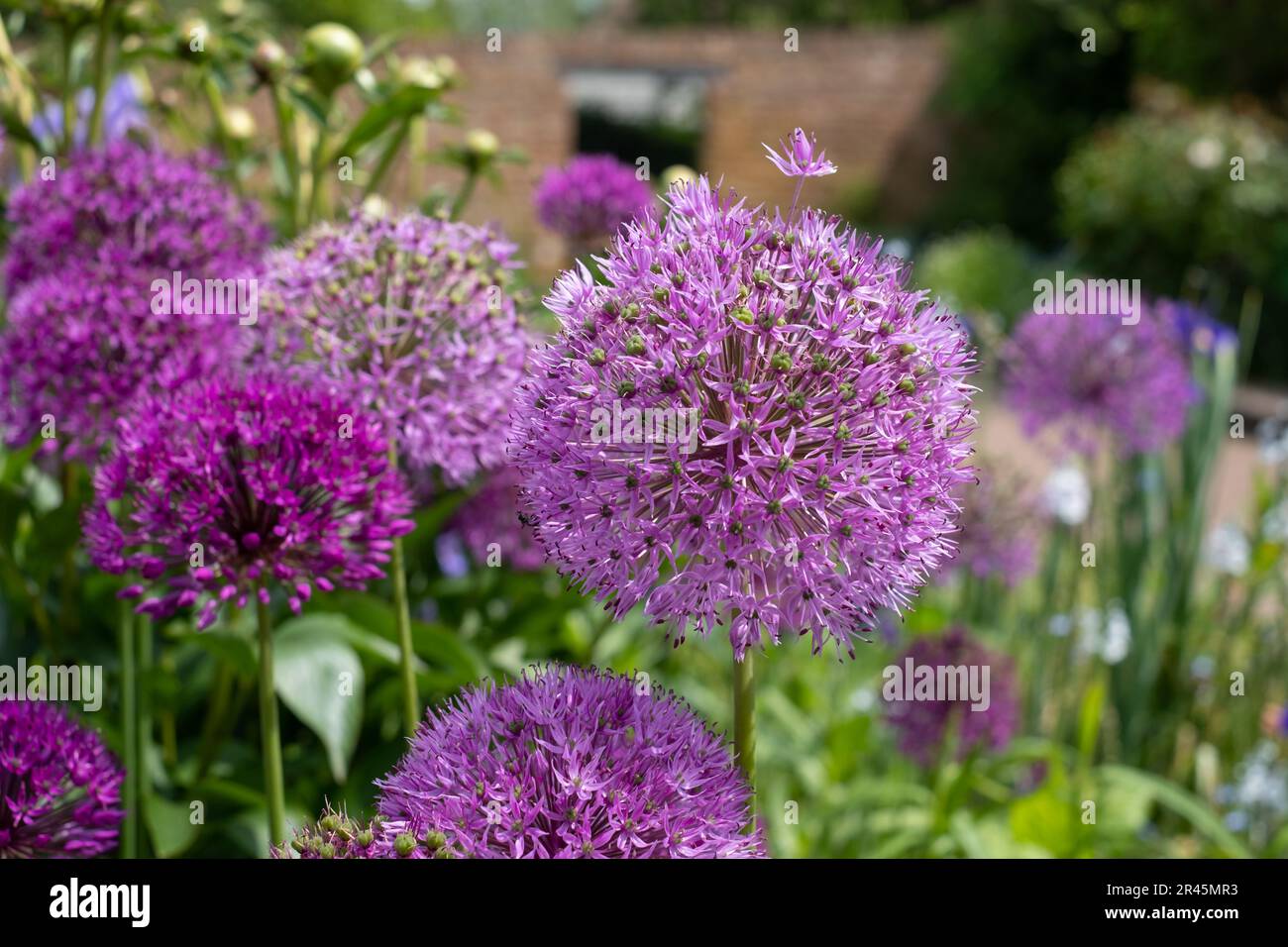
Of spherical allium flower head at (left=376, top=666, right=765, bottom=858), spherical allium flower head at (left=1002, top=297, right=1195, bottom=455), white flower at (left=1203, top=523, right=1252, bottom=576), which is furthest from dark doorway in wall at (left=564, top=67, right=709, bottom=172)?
spherical allium flower head at (left=376, top=666, right=765, bottom=858)

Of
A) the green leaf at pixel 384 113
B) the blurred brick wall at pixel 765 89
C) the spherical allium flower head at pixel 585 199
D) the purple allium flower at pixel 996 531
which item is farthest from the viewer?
the blurred brick wall at pixel 765 89

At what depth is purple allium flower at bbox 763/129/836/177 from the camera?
1.12m

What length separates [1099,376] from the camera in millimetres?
3318

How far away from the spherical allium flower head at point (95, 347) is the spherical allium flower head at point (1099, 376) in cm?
232

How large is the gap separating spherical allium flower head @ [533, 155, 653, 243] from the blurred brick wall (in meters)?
19.6

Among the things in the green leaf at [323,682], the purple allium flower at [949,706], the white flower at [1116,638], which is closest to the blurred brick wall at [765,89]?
the white flower at [1116,638]

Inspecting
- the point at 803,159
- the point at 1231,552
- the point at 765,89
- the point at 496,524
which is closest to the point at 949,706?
the point at 496,524

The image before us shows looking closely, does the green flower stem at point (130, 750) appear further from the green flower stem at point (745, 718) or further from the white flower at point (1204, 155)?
the white flower at point (1204, 155)

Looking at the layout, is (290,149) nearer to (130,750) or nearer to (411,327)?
(411,327)

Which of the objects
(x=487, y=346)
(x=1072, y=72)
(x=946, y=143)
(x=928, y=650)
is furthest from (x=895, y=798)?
(x=946, y=143)

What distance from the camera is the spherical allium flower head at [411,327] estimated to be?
148 centimetres

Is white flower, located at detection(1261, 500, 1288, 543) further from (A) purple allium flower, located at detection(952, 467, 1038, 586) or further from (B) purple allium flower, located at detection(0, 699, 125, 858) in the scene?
(B) purple allium flower, located at detection(0, 699, 125, 858)

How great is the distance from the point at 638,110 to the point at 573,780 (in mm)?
23728

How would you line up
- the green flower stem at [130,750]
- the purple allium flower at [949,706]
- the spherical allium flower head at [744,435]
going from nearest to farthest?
the spherical allium flower head at [744,435], the green flower stem at [130,750], the purple allium flower at [949,706]
